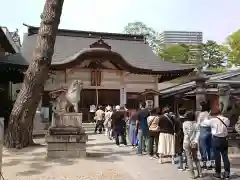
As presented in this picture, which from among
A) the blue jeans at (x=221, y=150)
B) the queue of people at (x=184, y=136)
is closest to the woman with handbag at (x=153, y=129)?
the queue of people at (x=184, y=136)

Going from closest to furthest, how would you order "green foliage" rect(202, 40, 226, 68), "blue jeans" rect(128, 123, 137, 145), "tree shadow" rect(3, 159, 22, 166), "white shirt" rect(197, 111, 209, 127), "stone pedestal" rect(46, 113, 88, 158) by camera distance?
"white shirt" rect(197, 111, 209, 127)
"tree shadow" rect(3, 159, 22, 166)
"stone pedestal" rect(46, 113, 88, 158)
"blue jeans" rect(128, 123, 137, 145)
"green foliage" rect(202, 40, 226, 68)

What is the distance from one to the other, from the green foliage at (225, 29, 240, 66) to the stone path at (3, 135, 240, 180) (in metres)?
26.5

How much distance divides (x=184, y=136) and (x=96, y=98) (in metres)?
15.3

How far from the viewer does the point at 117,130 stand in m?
11.6

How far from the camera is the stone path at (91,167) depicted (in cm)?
705

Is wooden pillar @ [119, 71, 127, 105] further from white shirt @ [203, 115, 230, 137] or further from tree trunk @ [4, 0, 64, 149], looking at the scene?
white shirt @ [203, 115, 230, 137]

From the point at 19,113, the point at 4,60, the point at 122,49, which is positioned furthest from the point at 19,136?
the point at 122,49

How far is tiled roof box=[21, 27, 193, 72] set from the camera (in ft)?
74.1

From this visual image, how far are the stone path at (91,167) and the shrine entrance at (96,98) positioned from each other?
37.7 ft

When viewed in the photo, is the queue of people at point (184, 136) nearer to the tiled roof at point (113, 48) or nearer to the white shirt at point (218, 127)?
the white shirt at point (218, 127)

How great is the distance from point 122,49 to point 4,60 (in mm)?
9853

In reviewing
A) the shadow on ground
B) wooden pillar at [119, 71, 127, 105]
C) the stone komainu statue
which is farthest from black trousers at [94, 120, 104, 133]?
the stone komainu statue

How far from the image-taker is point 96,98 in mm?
22156

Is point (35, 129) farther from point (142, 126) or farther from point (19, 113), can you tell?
point (142, 126)
